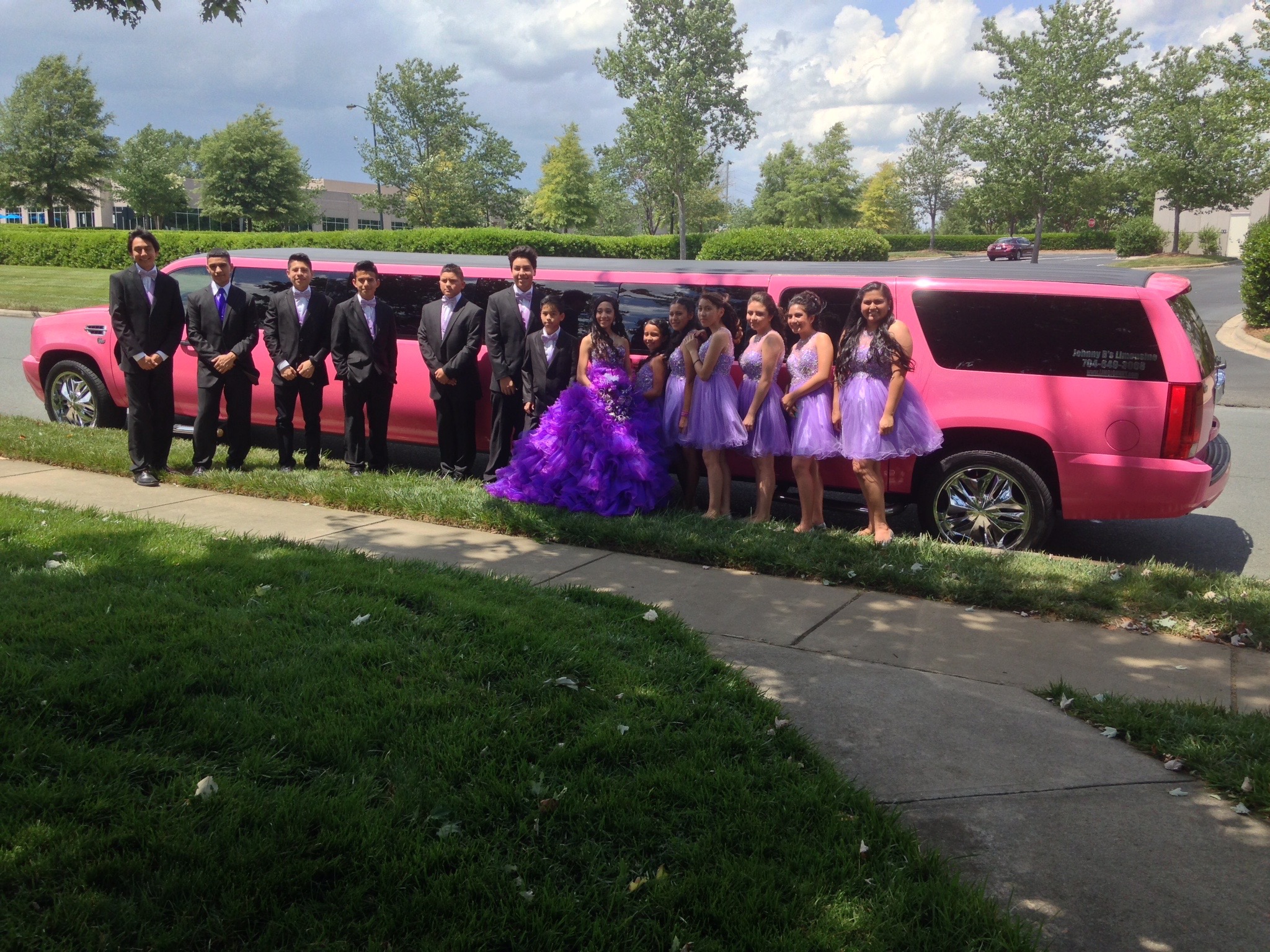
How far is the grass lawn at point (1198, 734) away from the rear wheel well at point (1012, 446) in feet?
7.75

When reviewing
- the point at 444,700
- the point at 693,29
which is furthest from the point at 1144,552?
the point at 693,29

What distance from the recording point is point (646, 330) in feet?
24.6

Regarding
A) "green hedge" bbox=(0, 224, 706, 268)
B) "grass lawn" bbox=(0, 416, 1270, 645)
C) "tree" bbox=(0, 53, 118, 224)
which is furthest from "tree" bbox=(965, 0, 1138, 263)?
"tree" bbox=(0, 53, 118, 224)

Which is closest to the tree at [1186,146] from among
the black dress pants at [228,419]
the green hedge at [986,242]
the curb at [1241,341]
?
the green hedge at [986,242]

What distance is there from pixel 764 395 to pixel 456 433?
2.82 metres

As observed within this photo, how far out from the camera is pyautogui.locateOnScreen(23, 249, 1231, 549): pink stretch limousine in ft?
19.8

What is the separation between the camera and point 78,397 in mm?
10039

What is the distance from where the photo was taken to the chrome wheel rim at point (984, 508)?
6.54 meters

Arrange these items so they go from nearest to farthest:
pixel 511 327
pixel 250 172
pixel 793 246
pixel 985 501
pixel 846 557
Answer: pixel 846 557 → pixel 985 501 → pixel 511 327 → pixel 793 246 → pixel 250 172

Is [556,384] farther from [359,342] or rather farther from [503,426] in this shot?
[359,342]

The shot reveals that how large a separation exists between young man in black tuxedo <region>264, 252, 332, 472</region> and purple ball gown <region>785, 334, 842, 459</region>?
13.3 feet

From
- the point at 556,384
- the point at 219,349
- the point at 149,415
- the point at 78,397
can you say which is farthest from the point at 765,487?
the point at 78,397

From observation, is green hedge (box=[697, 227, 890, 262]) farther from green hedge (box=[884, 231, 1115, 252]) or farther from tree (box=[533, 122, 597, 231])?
green hedge (box=[884, 231, 1115, 252])

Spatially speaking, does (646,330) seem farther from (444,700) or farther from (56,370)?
(56,370)
